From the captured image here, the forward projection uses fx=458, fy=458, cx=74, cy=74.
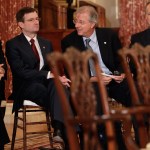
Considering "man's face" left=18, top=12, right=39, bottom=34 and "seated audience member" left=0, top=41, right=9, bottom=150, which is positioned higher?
"man's face" left=18, top=12, right=39, bottom=34

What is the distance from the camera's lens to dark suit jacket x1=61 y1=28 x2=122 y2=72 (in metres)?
4.45

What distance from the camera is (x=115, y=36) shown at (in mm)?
4539

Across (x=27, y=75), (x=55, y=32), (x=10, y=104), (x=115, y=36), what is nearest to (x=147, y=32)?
(x=115, y=36)

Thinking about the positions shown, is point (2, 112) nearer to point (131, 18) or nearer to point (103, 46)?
point (103, 46)

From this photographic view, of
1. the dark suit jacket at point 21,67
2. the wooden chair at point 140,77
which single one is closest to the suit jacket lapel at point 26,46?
the dark suit jacket at point 21,67

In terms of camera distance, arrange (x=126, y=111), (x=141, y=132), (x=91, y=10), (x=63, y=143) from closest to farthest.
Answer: (x=126, y=111) < (x=141, y=132) < (x=63, y=143) < (x=91, y=10)

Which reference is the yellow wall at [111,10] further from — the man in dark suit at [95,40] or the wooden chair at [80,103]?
the wooden chair at [80,103]

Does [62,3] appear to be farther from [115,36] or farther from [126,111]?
[126,111]

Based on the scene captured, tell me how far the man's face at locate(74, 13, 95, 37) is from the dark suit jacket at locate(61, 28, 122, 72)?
76mm

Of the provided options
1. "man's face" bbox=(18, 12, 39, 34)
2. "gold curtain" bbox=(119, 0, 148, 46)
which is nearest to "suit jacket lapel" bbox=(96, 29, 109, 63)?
"man's face" bbox=(18, 12, 39, 34)

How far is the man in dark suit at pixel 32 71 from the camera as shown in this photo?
13.6ft

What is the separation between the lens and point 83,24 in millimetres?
4453

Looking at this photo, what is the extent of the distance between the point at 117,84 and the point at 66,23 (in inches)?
191

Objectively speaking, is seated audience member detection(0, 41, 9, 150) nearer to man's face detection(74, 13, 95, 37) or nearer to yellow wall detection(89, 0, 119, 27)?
man's face detection(74, 13, 95, 37)
